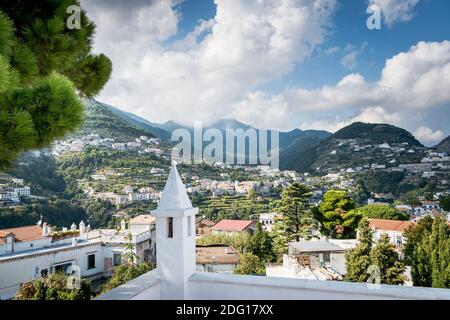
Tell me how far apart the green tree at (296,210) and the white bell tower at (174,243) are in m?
15.9

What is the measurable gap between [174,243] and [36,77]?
4.77 ft

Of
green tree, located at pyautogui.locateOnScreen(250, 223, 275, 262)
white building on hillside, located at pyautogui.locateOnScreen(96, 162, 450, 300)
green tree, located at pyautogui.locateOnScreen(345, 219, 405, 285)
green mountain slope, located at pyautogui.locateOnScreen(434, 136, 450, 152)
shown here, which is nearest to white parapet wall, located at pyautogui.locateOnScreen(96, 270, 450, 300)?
white building on hillside, located at pyautogui.locateOnScreen(96, 162, 450, 300)

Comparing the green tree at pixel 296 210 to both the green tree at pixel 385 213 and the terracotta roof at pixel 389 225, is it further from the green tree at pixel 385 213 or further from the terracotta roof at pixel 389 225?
the green tree at pixel 385 213

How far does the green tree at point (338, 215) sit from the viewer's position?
794 inches

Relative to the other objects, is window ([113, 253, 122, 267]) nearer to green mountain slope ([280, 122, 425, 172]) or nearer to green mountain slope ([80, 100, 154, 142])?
green mountain slope ([80, 100, 154, 142])

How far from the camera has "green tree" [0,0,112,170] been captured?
5.80ft

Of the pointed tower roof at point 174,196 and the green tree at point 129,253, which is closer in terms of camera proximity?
the pointed tower roof at point 174,196

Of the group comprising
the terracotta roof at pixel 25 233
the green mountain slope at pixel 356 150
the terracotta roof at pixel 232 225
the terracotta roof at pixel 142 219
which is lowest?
the terracotta roof at pixel 232 225

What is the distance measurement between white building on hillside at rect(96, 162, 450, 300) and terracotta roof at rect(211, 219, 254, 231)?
66.5 ft

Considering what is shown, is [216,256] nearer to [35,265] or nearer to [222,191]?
[35,265]

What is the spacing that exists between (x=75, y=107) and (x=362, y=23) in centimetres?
1339

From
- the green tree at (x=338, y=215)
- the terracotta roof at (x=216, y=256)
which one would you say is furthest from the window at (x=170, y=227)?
the green tree at (x=338, y=215)

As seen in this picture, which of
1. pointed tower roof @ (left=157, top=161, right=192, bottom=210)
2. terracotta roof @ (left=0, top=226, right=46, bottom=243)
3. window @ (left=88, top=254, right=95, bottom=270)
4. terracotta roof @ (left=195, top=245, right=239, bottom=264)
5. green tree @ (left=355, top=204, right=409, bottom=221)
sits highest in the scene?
pointed tower roof @ (left=157, top=161, right=192, bottom=210)
